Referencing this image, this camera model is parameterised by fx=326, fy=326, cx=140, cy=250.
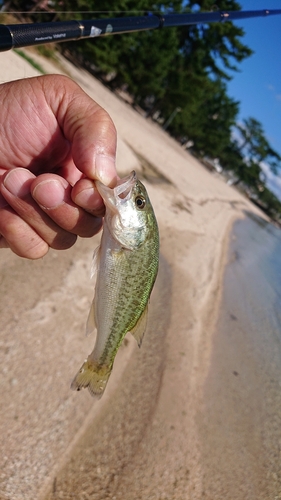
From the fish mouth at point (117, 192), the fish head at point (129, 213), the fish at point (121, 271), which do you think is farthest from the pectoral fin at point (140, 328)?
the fish mouth at point (117, 192)

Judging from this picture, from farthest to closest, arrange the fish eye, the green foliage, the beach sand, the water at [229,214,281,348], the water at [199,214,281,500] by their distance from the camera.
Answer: the green foliage, the water at [229,214,281,348], the water at [199,214,281,500], the beach sand, the fish eye

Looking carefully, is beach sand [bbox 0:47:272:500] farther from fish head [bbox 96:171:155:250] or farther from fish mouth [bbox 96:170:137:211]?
fish mouth [bbox 96:170:137:211]

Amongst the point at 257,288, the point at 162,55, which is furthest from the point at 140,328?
the point at 162,55

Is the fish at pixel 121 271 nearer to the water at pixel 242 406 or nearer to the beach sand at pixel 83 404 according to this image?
the beach sand at pixel 83 404

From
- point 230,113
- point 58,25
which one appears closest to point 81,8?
point 58,25

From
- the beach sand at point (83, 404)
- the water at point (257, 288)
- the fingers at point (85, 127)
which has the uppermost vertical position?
the fingers at point (85, 127)

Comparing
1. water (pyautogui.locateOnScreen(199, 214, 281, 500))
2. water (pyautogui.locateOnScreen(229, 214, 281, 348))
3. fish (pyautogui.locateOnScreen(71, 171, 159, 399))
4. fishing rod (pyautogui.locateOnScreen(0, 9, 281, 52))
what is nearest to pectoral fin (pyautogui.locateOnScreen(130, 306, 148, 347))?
fish (pyautogui.locateOnScreen(71, 171, 159, 399))
